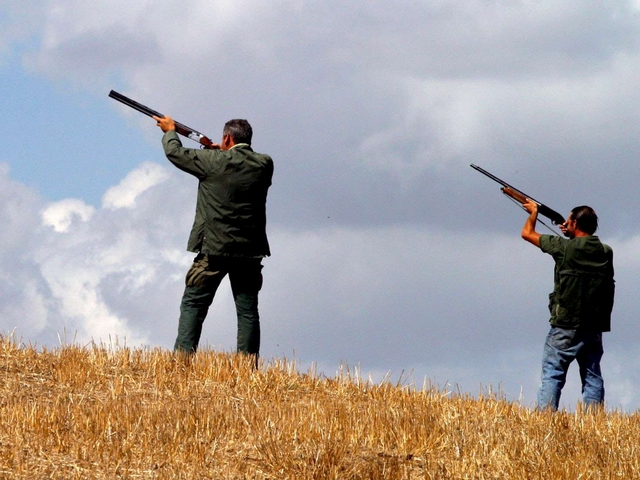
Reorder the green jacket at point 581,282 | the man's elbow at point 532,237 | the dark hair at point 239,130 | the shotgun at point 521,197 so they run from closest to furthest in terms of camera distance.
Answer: the green jacket at point 581,282 → the man's elbow at point 532,237 → the dark hair at point 239,130 → the shotgun at point 521,197

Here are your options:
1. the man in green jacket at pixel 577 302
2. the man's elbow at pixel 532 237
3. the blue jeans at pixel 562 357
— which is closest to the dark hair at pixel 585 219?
the man in green jacket at pixel 577 302

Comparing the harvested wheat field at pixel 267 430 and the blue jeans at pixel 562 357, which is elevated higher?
the blue jeans at pixel 562 357

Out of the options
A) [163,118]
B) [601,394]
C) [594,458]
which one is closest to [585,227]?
[601,394]

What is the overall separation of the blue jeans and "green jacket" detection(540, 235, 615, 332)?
0.12m

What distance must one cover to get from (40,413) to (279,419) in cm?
213

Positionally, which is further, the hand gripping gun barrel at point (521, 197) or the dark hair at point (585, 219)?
the hand gripping gun barrel at point (521, 197)

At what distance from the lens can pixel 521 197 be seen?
44.2 feet

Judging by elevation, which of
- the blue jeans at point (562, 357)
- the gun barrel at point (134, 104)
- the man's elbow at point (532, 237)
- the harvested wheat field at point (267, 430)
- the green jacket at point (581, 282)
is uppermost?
the gun barrel at point (134, 104)

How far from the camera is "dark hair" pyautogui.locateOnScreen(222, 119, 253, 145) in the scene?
12000mm

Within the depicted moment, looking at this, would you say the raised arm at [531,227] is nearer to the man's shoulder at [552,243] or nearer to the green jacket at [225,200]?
the man's shoulder at [552,243]

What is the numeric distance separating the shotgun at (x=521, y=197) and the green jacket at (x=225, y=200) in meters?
3.77

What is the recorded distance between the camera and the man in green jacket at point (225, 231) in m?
11.5

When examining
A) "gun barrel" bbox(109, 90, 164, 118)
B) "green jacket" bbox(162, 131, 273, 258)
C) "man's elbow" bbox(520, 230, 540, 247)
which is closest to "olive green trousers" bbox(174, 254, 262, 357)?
"green jacket" bbox(162, 131, 273, 258)

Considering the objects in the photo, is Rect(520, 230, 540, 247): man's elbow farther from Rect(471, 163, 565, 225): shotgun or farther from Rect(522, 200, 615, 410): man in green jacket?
Rect(471, 163, 565, 225): shotgun
